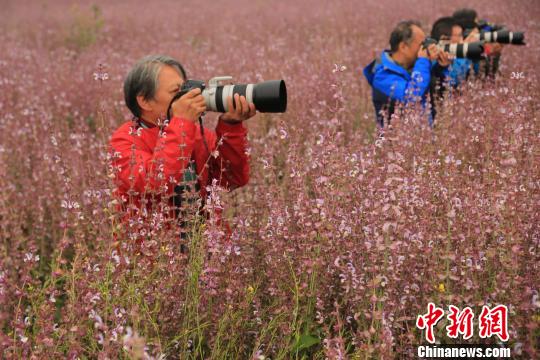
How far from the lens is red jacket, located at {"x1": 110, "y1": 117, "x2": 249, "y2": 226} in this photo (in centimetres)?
220

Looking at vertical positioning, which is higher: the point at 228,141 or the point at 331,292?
the point at 228,141

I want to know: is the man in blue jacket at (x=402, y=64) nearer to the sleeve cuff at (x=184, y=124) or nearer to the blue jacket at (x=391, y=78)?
the blue jacket at (x=391, y=78)

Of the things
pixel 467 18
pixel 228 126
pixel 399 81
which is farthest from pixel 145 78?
pixel 467 18

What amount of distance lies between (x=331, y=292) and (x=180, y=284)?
53cm

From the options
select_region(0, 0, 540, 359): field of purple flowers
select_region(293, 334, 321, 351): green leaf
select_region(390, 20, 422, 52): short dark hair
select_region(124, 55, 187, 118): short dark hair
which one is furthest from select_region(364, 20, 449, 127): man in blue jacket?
select_region(293, 334, 321, 351): green leaf

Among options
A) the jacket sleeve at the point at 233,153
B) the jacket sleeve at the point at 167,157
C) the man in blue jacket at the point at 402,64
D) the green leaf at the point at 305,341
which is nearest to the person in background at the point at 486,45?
the man in blue jacket at the point at 402,64

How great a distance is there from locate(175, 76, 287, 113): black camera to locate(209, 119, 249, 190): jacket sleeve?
0.12 m

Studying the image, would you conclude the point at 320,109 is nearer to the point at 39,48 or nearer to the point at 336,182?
the point at 336,182

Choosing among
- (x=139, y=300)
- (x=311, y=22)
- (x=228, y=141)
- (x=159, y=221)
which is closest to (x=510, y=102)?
(x=228, y=141)

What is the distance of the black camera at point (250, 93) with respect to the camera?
2.35m

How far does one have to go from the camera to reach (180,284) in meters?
1.95

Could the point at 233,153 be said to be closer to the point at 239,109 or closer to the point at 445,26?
the point at 239,109

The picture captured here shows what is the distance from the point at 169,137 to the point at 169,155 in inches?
2.8

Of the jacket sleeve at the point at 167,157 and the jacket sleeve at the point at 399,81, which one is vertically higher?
the jacket sleeve at the point at 399,81
